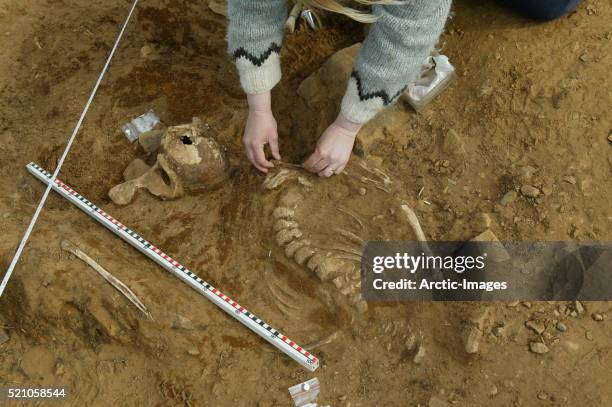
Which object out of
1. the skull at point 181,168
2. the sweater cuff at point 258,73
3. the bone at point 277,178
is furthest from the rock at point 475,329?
the skull at point 181,168

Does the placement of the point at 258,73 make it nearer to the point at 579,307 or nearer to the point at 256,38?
the point at 256,38

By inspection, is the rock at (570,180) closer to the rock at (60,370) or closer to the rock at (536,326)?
the rock at (536,326)

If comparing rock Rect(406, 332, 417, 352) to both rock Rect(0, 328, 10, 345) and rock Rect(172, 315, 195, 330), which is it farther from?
rock Rect(0, 328, 10, 345)

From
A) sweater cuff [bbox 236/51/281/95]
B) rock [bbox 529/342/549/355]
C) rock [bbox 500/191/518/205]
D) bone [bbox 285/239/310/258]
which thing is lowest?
bone [bbox 285/239/310/258]

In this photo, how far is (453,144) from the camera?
117 inches

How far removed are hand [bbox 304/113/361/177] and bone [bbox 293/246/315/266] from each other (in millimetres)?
419

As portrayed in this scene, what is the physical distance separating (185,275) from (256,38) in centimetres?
120

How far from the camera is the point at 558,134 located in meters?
2.90

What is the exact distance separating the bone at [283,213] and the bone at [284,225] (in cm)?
3

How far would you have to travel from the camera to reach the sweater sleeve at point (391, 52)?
7.16ft

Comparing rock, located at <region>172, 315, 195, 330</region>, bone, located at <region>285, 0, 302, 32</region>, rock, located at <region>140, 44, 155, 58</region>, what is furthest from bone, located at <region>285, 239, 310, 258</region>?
rock, located at <region>140, 44, 155, 58</region>

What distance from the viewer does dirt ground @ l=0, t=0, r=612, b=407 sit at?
7.88 ft

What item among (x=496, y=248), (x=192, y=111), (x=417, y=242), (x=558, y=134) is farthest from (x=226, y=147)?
(x=558, y=134)

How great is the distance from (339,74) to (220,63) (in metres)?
1.04
